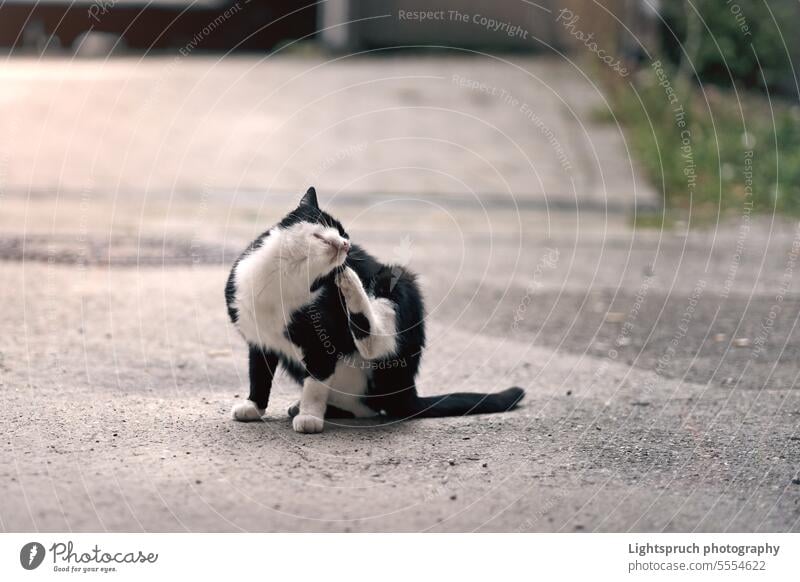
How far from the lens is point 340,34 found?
43.2 ft

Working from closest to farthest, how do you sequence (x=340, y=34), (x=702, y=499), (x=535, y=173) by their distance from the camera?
(x=702, y=499), (x=535, y=173), (x=340, y=34)

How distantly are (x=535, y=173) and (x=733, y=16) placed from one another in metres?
3.52

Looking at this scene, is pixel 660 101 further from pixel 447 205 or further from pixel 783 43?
pixel 447 205

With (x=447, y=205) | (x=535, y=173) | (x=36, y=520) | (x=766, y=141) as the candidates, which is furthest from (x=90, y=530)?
(x=766, y=141)

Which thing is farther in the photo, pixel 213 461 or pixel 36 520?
pixel 213 461

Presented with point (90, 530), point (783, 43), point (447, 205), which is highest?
point (783, 43)

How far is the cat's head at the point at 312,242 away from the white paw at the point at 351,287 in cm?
4
